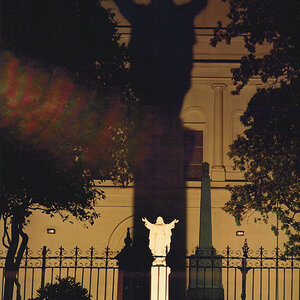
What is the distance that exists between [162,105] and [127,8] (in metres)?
4.30

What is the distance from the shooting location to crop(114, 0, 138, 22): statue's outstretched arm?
2655cm

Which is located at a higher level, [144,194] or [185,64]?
[185,64]

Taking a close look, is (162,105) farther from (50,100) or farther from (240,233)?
(50,100)

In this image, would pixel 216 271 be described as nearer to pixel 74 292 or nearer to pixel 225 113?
pixel 74 292

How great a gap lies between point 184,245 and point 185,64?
286 inches

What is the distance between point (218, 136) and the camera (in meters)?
25.8

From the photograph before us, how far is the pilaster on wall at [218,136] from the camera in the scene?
2561 cm

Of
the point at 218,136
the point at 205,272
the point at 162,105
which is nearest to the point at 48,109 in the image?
the point at 205,272

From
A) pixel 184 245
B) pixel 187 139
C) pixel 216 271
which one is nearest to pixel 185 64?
pixel 187 139

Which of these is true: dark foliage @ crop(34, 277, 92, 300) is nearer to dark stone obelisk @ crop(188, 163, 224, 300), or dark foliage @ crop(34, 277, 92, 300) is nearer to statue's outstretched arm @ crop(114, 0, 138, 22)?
dark stone obelisk @ crop(188, 163, 224, 300)

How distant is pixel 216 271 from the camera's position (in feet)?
63.9

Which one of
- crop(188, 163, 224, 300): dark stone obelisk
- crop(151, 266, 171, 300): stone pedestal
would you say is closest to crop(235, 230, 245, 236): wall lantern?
crop(188, 163, 224, 300): dark stone obelisk

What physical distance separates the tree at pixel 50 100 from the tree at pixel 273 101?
350 cm

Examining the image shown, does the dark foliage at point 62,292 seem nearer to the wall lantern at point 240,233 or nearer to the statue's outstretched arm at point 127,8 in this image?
the wall lantern at point 240,233
